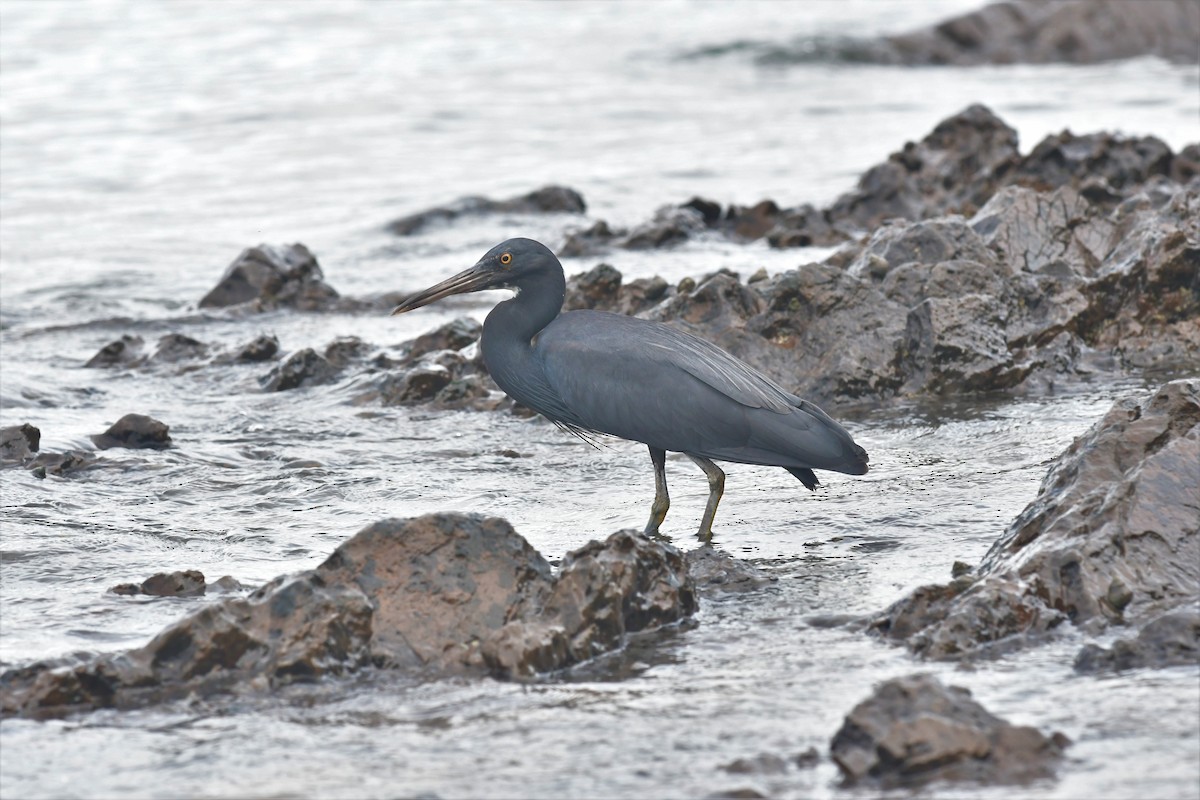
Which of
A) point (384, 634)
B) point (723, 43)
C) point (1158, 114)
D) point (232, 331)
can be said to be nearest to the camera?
point (384, 634)

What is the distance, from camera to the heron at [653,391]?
7086 mm

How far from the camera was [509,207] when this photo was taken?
1603cm

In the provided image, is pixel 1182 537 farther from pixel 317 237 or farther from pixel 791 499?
pixel 317 237

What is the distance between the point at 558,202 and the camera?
15.8 m

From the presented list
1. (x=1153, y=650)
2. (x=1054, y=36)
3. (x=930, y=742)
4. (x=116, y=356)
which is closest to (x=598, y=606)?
(x=930, y=742)

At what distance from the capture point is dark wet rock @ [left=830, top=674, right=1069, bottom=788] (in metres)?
4.36

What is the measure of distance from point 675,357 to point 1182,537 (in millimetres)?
2401

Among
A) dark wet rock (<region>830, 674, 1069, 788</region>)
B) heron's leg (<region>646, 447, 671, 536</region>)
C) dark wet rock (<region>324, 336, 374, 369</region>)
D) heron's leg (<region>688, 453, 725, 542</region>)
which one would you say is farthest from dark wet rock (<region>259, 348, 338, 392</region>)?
dark wet rock (<region>830, 674, 1069, 788</region>)

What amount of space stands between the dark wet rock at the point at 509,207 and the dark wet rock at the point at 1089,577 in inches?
408

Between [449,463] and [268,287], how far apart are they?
460 centimetres

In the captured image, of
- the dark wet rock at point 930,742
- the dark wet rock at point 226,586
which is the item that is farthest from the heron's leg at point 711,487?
the dark wet rock at point 930,742

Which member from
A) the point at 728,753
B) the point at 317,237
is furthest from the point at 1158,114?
the point at 728,753

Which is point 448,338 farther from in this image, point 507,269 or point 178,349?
point 507,269

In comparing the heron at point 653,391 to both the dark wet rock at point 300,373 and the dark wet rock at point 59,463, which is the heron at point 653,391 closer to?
the dark wet rock at point 59,463
